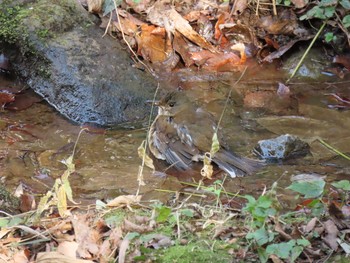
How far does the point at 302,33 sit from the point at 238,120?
2237mm

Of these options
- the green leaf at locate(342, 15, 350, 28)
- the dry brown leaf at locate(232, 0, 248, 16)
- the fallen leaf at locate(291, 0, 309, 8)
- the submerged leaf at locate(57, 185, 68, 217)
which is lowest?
the dry brown leaf at locate(232, 0, 248, 16)

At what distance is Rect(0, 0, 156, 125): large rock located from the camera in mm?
6914

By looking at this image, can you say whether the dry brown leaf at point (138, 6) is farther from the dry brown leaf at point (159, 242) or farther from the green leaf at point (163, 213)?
the dry brown leaf at point (159, 242)

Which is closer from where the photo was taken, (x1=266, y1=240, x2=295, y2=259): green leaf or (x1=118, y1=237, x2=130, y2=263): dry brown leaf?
(x1=266, y1=240, x2=295, y2=259): green leaf

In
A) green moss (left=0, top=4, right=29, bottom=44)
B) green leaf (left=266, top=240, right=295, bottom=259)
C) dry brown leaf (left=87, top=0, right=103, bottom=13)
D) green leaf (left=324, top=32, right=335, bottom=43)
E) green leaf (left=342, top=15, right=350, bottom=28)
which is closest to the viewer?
green leaf (left=266, top=240, right=295, bottom=259)

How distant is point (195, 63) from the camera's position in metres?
8.04

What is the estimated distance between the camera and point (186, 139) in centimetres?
591

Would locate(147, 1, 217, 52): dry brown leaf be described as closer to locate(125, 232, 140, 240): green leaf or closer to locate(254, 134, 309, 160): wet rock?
locate(254, 134, 309, 160): wet rock

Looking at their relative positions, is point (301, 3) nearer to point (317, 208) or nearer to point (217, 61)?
point (217, 61)

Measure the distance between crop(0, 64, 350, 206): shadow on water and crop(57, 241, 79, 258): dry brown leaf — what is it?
1.68m

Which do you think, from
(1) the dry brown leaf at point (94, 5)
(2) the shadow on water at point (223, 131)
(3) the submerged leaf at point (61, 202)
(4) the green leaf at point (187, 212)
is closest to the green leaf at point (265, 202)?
(4) the green leaf at point (187, 212)

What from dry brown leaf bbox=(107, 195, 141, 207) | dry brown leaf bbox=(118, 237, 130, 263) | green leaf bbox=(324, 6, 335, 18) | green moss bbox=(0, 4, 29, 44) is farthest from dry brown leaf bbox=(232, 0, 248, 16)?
dry brown leaf bbox=(118, 237, 130, 263)

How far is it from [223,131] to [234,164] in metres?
0.87

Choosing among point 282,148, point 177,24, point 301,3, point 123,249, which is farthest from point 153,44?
point 123,249
